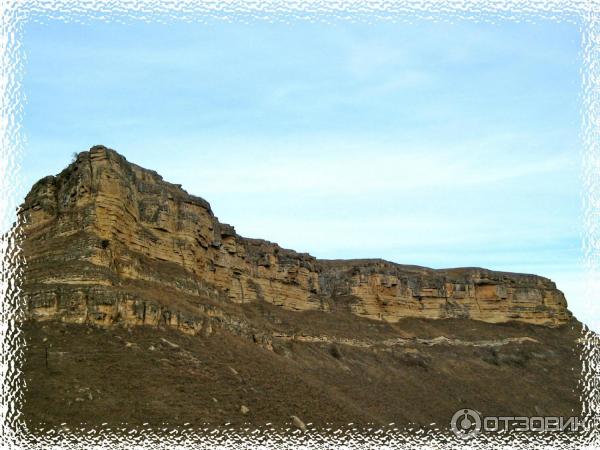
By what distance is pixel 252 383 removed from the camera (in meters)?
34.3

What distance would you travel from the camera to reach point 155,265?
42.0 metres

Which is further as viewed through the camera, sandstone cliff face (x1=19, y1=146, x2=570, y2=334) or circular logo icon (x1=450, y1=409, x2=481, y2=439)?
sandstone cliff face (x1=19, y1=146, x2=570, y2=334)

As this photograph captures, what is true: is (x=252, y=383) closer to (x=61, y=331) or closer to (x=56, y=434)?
(x=61, y=331)

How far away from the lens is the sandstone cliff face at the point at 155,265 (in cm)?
3347

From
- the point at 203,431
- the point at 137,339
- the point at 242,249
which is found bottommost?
the point at 203,431

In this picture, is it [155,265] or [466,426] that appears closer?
[466,426]

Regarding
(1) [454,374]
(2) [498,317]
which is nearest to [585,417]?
(1) [454,374]

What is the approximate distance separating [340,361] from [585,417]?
29806mm

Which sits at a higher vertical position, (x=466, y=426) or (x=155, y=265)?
(x=155, y=265)

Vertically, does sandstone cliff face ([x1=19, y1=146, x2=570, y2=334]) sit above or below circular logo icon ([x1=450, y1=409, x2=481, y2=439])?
above

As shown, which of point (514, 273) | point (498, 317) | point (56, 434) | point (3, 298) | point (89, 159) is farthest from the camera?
point (514, 273)

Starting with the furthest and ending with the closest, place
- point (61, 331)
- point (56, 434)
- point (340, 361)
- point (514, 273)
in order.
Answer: point (514, 273)
point (340, 361)
point (61, 331)
point (56, 434)

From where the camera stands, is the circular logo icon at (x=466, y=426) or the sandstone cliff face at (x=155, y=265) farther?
the sandstone cliff face at (x=155, y=265)

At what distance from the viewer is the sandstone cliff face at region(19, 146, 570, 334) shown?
110 feet
